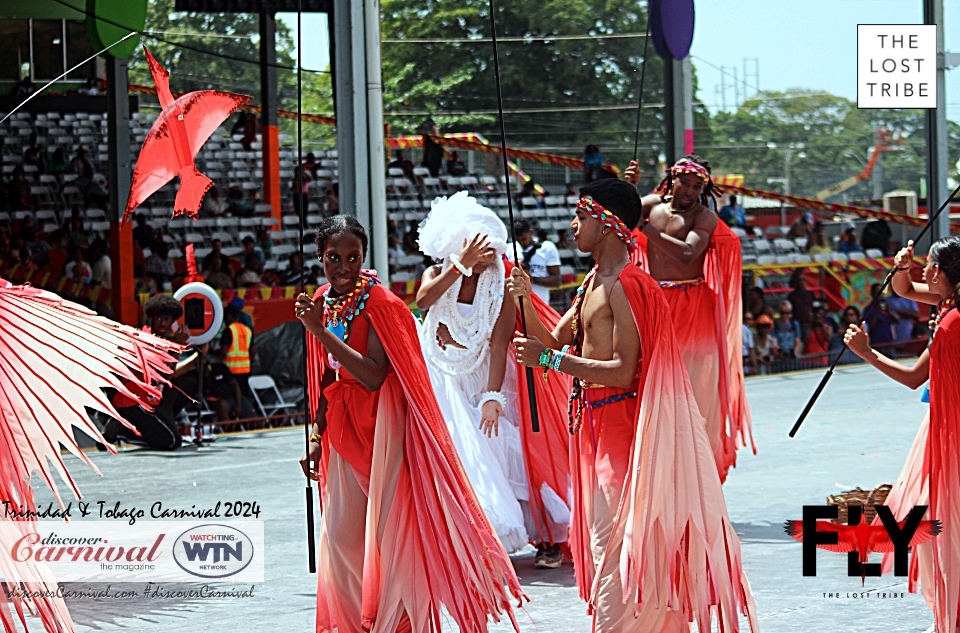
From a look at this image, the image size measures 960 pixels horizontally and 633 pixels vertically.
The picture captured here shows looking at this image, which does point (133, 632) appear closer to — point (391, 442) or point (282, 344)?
point (391, 442)

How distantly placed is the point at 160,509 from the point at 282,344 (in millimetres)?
5981

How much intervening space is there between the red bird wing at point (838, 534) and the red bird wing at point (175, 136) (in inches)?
130

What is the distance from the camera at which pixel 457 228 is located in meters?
6.66

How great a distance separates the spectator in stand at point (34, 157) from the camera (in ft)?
80.4

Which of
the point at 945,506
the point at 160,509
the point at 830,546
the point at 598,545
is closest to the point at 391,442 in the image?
the point at 598,545

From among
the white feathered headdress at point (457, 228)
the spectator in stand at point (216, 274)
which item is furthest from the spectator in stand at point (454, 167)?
the white feathered headdress at point (457, 228)

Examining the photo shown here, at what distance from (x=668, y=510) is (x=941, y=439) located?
4.18 ft

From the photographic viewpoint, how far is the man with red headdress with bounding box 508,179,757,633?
4.54m

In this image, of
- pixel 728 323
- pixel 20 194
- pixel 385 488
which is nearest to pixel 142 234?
pixel 20 194

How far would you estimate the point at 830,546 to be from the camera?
6355mm

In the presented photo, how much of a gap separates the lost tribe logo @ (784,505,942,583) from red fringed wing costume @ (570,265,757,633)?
99 cm

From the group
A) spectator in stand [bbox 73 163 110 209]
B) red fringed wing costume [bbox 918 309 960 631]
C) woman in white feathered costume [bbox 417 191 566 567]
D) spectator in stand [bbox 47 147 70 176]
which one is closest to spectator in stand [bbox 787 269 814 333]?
spectator in stand [bbox 73 163 110 209]

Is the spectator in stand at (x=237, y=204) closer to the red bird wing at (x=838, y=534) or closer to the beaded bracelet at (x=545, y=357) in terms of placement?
the red bird wing at (x=838, y=534)

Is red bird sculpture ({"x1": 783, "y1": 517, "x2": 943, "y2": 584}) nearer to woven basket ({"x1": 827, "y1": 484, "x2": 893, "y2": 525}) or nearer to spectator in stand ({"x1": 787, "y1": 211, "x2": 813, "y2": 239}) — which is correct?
woven basket ({"x1": 827, "y1": 484, "x2": 893, "y2": 525})
